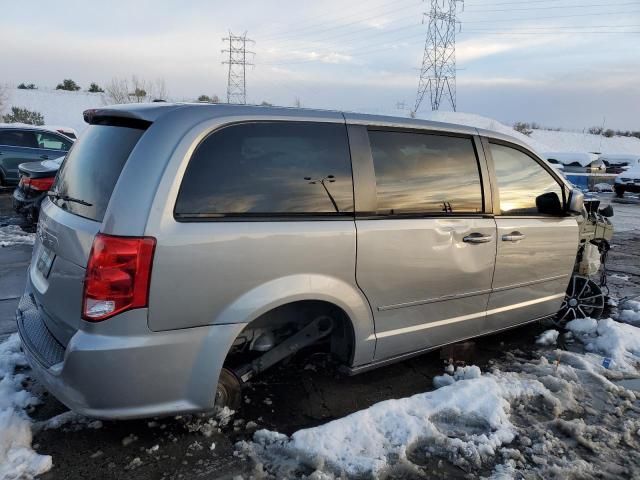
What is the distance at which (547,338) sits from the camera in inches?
187

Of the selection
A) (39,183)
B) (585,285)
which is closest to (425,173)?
(585,285)

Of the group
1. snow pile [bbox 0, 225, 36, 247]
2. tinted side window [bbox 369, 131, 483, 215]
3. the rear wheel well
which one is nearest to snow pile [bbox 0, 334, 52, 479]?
the rear wheel well

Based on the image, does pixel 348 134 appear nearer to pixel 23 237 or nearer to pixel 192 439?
pixel 192 439

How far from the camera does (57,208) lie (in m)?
2.99

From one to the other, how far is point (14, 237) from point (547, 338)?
25.8 feet

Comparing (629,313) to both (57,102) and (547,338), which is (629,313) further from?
(57,102)

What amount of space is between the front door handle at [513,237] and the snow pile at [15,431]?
3.23 metres

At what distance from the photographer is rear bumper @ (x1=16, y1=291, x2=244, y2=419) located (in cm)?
246

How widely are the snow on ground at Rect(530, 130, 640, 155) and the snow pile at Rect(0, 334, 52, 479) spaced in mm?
64047

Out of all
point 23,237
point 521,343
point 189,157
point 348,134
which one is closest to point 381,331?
point 348,134

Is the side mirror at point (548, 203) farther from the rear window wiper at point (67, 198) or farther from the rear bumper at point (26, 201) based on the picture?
the rear bumper at point (26, 201)

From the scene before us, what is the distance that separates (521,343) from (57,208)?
3900mm

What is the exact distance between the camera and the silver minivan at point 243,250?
2.48m

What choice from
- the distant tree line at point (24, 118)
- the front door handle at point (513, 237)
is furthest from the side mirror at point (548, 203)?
the distant tree line at point (24, 118)
